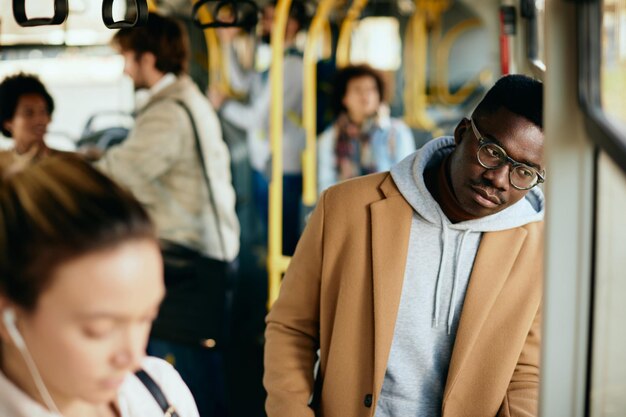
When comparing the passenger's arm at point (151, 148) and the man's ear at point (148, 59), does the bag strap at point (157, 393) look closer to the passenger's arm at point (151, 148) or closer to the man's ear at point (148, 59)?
the passenger's arm at point (151, 148)

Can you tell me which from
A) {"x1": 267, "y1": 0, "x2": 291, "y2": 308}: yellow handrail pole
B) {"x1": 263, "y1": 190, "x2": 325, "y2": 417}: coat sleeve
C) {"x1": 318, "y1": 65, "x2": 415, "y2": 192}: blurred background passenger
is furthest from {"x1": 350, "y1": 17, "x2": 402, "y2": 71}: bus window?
{"x1": 263, "y1": 190, "x2": 325, "y2": 417}: coat sleeve

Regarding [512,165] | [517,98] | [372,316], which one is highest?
[517,98]

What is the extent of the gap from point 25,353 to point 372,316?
Answer: 3.58 ft

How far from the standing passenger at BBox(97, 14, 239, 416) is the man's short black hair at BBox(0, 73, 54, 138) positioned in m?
0.39

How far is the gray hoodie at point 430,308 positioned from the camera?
2068mm

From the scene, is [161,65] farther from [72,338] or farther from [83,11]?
[72,338]

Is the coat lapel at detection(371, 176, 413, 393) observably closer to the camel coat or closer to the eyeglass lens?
the camel coat

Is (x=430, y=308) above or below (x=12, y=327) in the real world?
below

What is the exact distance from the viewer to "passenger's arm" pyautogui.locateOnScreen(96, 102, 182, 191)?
3.70 metres

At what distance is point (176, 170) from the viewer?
3.79 meters

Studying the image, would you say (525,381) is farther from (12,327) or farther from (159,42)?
(159,42)

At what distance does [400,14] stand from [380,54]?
1591mm

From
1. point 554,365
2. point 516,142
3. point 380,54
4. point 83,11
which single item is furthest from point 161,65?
point 380,54

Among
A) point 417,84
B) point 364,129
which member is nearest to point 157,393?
point 364,129
